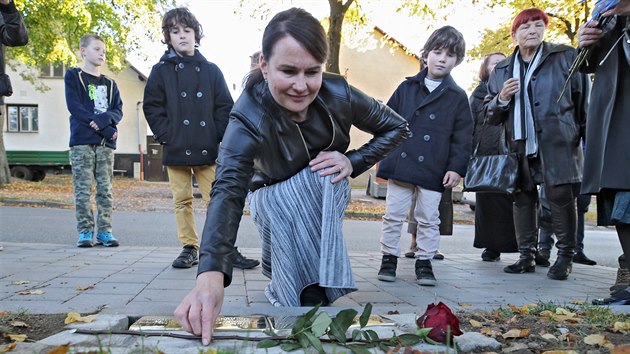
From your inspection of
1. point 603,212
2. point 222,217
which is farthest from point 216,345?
point 603,212

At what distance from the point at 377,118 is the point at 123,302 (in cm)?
188

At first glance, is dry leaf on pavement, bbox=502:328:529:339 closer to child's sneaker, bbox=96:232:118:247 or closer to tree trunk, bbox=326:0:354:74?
child's sneaker, bbox=96:232:118:247

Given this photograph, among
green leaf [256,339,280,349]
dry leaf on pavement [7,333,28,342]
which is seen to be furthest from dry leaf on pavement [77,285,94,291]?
green leaf [256,339,280,349]

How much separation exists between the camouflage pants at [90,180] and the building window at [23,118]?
89.6 ft

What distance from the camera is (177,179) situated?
15.1 feet

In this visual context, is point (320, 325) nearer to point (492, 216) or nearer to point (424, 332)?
point (424, 332)

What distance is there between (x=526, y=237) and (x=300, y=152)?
9.18 ft

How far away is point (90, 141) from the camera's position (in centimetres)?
554

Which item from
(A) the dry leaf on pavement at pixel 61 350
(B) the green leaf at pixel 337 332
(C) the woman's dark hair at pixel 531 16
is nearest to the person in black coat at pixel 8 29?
(A) the dry leaf on pavement at pixel 61 350

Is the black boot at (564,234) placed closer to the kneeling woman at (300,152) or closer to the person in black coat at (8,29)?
the kneeling woman at (300,152)

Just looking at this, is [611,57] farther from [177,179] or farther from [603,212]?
[177,179]

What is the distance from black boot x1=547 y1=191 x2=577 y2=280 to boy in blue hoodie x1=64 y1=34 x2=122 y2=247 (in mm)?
4453

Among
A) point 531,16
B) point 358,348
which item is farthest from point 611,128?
point 358,348

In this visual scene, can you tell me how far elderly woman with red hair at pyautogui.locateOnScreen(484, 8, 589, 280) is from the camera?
14.3ft
